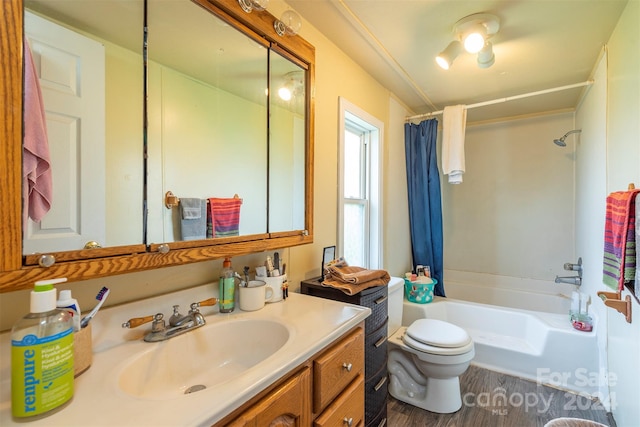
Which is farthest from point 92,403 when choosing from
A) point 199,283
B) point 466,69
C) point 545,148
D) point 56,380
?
point 545,148

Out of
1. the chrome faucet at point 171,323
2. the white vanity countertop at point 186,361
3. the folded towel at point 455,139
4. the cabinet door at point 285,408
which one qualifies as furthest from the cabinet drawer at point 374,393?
the folded towel at point 455,139

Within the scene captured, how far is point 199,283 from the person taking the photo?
3.71ft

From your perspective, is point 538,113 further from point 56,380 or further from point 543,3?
point 56,380

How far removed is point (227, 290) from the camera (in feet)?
3.71

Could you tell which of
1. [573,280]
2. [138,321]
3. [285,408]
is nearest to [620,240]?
[285,408]

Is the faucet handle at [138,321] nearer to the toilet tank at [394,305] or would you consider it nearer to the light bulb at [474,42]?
Answer: the toilet tank at [394,305]

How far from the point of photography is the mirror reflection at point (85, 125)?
694 mm

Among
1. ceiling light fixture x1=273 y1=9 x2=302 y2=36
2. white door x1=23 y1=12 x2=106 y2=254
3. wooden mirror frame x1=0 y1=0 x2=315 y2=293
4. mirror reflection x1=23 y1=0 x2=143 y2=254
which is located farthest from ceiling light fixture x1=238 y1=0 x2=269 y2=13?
white door x1=23 y1=12 x2=106 y2=254

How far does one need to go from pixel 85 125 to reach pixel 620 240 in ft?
6.45

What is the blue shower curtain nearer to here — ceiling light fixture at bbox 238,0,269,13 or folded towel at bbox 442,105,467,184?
folded towel at bbox 442,105,467,184

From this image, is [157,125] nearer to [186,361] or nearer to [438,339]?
[186,361]

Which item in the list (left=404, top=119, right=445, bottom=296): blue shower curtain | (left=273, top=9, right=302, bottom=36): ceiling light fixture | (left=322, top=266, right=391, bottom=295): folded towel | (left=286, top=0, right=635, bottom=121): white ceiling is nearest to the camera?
(left=273, top=9, right=302, bottom=36): ceiling light fixture

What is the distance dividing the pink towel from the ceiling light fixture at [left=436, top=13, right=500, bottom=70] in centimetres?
181

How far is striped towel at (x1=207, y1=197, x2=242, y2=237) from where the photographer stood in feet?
3.64
